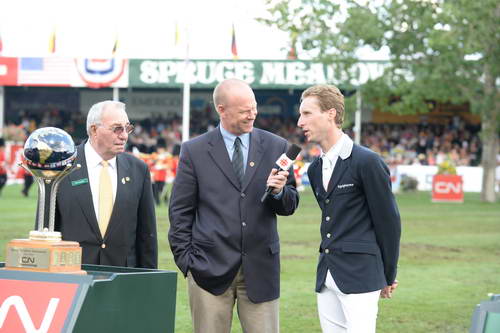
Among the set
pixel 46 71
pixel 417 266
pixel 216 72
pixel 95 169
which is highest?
pixel 216 72

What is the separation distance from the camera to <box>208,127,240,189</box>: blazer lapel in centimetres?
621

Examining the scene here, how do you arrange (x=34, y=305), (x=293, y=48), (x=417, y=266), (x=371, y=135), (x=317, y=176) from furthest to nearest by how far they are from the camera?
(x=371, y=135), (x=293, y=48), (x=417, y=266), (x=317, y=176), (x=34, y=305)

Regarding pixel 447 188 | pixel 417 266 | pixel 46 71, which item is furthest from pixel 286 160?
pixel 46 71

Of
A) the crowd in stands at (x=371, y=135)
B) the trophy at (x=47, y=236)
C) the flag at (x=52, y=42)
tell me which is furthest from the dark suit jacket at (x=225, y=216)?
the flag at (x=52, y=42)

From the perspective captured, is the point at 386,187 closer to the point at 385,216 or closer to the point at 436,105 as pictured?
the point at 385,216

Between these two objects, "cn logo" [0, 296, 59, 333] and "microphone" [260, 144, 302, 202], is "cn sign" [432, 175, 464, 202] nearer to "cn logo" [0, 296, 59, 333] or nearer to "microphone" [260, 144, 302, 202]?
"microphone" [260, 144, 302, 202]

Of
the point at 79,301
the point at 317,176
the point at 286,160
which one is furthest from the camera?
the point at 317,176

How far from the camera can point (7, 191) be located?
34.6 metres

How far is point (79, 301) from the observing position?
494 cm

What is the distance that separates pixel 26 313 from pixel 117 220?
1.57 meters

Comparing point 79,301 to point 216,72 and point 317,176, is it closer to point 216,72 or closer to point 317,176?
point 317,176

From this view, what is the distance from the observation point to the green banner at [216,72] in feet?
156

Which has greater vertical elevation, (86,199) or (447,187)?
(86,199)

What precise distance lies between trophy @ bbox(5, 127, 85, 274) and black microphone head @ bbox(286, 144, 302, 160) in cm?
119
